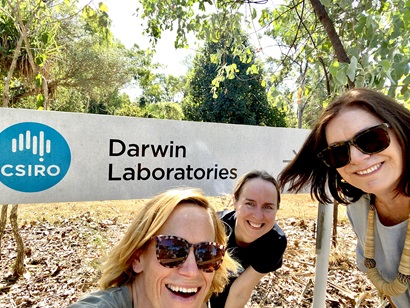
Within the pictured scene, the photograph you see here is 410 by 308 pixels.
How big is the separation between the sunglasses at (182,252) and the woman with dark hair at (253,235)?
751 millimetres

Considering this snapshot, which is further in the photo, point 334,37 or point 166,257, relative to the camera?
point 334,37

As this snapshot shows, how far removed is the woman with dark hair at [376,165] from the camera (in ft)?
5.45

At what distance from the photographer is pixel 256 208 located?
7.66 ft

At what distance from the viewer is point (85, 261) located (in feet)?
14.4

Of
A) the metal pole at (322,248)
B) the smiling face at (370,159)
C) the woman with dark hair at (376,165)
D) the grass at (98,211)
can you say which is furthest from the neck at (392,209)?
the grass at (98,211)

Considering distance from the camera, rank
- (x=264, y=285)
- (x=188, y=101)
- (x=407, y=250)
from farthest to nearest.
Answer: (x=188, y=101) → (x=264, y=285) → (x=407, y=250)

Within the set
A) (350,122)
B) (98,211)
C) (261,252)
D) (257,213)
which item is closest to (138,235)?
(257,213)

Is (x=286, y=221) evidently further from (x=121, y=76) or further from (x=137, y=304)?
(x=121, y=76)

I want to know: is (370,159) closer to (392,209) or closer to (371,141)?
(371,141)

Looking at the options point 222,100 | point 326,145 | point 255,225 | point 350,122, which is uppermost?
point 222,100

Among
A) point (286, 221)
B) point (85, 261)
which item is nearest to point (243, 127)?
point (85, 261)

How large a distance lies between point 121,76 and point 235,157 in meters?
22.1

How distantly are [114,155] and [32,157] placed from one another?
1.40 ft

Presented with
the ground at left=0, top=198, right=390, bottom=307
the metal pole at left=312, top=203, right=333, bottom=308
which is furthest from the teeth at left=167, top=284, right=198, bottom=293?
the ground at left=0, top=198, right=390, bottom=307
